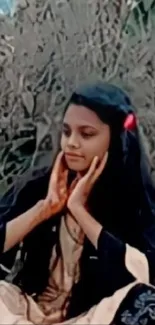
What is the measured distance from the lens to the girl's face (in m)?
1.20

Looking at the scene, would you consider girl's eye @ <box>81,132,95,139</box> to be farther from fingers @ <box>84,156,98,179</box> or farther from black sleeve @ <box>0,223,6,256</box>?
black sleeve @ <box>0,223,6,256</box>

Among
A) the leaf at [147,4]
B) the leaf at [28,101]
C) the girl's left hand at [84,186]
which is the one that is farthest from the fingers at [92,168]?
the leaf at [147,4]

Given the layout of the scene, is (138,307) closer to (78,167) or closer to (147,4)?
(78,167)

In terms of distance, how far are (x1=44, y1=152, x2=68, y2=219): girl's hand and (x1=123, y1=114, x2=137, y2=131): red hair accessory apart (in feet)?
0.41

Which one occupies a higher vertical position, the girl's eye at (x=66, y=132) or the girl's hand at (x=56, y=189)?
the girl's eye at (x=66, y=132)

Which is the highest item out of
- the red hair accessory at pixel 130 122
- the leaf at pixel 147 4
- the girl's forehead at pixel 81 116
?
the leaf at pixel 147 4

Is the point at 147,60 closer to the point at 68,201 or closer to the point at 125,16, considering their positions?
the point at 125,16

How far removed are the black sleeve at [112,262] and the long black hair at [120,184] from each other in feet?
0.05

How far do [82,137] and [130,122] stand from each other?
87 mm

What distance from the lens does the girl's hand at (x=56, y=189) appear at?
1.22m

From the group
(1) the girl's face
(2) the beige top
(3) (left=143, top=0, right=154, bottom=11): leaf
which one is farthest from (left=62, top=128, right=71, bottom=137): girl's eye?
(3) (left=143, top=0, right=154, bottom=11): leaf

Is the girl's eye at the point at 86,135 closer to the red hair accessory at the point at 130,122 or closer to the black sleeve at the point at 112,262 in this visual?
the red hair accessory at the point at 130,122

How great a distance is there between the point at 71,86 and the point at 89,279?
34cm

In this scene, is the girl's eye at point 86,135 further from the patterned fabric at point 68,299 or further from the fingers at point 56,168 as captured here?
the patterned fabric at point 68,299
